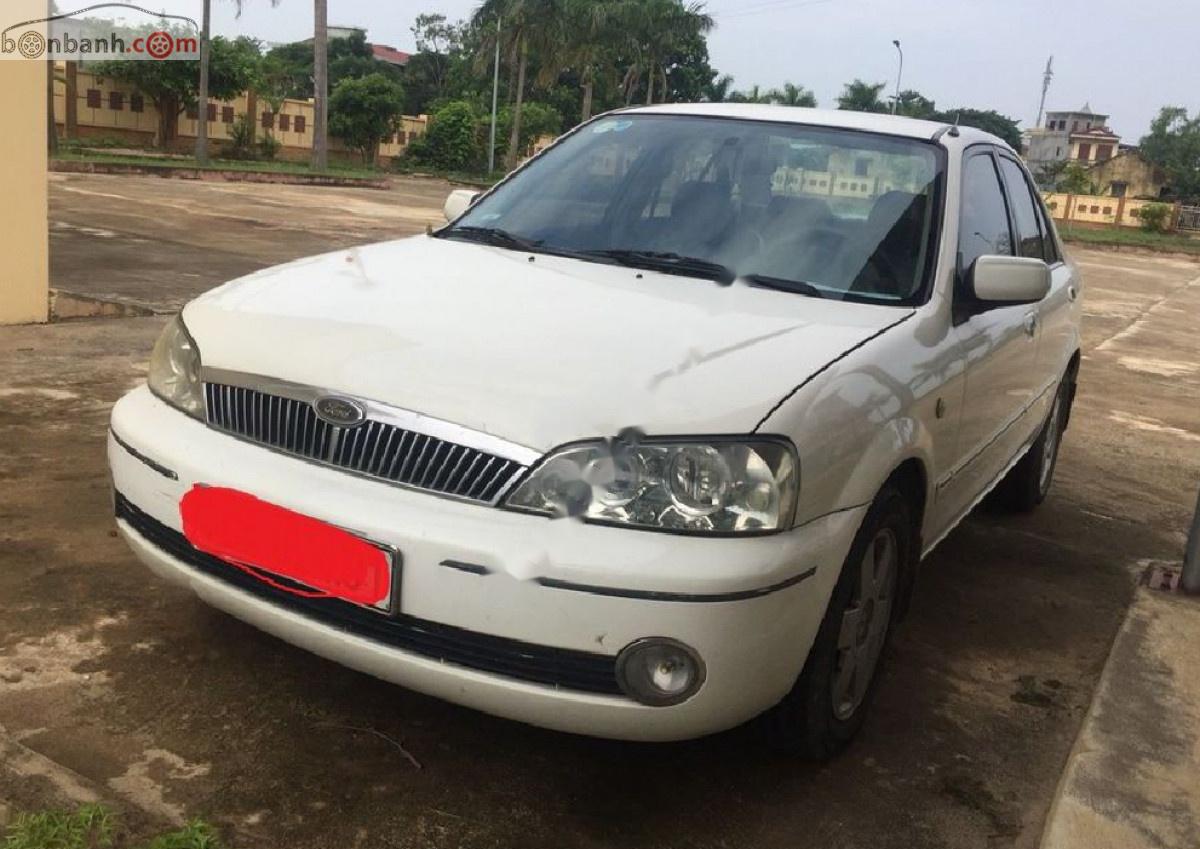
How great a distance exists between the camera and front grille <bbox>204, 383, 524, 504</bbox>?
222 cm

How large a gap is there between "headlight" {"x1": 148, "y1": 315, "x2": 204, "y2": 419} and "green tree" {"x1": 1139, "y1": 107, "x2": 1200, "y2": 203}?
244 ft

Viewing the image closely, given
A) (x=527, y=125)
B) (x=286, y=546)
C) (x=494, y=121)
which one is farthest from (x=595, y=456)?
(x=527, y=125)

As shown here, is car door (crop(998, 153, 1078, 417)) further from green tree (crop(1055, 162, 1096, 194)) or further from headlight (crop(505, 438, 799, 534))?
green tree (crop(1055, 162, 1096, 194))

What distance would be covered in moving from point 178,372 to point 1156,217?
Result: 50501 millimetres

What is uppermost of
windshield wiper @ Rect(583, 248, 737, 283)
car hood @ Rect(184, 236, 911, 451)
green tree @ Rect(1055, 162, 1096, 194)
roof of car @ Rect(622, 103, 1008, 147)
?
green tree @ Rect(1055, 162, 1096, 194)

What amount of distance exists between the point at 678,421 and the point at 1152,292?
19.4 metres

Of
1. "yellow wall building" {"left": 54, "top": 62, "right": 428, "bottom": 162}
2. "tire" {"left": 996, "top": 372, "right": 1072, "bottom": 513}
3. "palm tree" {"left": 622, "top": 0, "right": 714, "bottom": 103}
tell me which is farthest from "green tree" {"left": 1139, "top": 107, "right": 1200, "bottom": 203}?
"tire" {"left": 996, "top": 372, "right": 1072, "bottom": 513}

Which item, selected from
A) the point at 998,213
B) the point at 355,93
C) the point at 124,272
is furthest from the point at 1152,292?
the point at 355,93

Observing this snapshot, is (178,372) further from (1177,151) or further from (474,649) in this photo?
(1177,151)

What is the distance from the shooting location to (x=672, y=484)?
221 centimetres

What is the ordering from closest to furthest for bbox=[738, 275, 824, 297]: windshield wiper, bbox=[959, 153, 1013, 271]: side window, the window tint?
bbox=[738, 275, 824, 297]: windshield wiper → bbox=[959, 153, 1013, 271]: side window → the window tint

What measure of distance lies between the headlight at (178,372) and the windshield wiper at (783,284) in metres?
1.35

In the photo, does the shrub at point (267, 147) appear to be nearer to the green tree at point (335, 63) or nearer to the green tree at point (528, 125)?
the green tree at point (528, 125)

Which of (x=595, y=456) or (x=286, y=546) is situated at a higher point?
(x=595, y=456)
